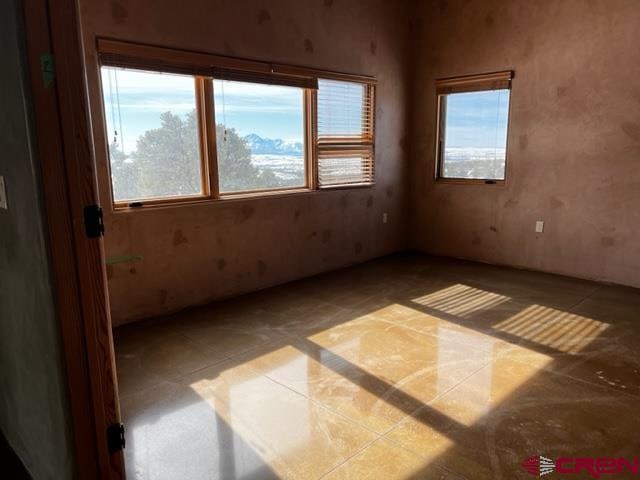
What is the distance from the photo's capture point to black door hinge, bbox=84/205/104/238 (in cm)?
142

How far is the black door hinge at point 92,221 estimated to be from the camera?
1.42 meters

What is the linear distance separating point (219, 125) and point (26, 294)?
2.64m

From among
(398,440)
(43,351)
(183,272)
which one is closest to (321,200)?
(183,272)

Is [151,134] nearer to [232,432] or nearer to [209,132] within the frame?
[209,132]

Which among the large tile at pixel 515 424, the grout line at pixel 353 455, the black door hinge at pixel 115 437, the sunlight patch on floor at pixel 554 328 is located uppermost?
the black door hinge at pixel 115 437

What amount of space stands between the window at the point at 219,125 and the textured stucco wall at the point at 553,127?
1264 millimetres

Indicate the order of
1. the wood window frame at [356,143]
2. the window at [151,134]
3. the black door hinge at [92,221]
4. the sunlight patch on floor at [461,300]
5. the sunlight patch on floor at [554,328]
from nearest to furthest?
the black door hinge at [92,221]
the sunlight patch on floor at [554,328]
the window at [151,134]
the sunlight patch on floor at [461,300]
the wood window frame at [356,143]

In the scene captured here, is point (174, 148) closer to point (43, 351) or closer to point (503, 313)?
point (43, 351)

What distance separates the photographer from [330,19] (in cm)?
462

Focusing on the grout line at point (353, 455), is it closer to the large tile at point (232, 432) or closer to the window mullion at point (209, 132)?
the large tile at point (232, 432)

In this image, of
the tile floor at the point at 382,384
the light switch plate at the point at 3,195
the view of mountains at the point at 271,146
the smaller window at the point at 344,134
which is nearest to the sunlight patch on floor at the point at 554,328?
the tile floor at the point at 382,384

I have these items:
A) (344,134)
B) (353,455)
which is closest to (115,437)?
(353,455)

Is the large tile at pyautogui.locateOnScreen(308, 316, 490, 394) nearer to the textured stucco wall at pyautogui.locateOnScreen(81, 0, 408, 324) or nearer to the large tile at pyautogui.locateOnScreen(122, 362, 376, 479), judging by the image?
the large tile at pyautogui.locateOnScreen(122, 362, 376, 479)

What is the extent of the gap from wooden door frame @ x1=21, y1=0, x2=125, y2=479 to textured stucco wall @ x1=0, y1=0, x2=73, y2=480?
3 cm
